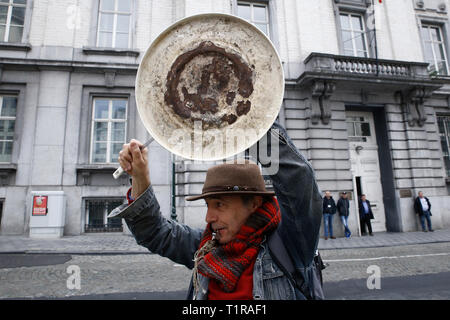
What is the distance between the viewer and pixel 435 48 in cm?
1495

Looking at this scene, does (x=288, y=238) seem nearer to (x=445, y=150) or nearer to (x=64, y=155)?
(x=64, y=155)

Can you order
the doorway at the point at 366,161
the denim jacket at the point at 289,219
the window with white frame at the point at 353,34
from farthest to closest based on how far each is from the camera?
the window with white frame at the point at 353,34 < the doorway at the point at 366,161 < the denim jacket at the point at 289,219

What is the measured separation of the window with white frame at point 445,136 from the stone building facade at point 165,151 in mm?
59

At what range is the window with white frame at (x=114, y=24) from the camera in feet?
39.4

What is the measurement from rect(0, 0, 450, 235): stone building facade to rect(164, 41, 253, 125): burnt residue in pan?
8.54 meters

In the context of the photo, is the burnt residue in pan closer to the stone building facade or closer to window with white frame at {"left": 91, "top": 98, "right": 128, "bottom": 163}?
the stone building facade

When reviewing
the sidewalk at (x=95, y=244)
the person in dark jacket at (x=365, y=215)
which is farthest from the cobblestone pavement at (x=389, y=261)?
the person in dark jacket at (x=365, y=215)

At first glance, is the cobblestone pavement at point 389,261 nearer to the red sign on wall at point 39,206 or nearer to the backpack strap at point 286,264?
the backpack strap at point 286,264

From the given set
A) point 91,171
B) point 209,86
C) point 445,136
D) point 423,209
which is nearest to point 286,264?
point 209,86

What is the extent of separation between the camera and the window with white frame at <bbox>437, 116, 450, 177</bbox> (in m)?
13.8

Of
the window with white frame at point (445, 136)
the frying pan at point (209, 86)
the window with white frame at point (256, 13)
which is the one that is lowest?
the frying pan at point (209, 86)

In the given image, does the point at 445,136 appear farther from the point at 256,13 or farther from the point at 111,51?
the point at 111,51

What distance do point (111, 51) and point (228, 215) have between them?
39.8 ft

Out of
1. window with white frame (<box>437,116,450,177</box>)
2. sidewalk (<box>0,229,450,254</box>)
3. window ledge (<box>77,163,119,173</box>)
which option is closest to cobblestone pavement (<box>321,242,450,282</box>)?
sidewalk (<box>0,229,450,254</box>)
